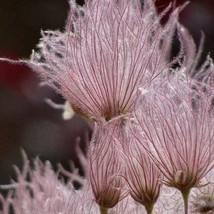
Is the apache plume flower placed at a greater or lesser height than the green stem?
greater

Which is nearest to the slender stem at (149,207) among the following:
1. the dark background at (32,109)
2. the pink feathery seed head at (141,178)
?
the pink feathery seed head at (141,178)

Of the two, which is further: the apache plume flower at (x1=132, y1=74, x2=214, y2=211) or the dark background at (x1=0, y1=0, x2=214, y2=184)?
the dark background at (x1=0, y1=0, x2=214, y2=184)

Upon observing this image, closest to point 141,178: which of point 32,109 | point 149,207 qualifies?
point 149,207

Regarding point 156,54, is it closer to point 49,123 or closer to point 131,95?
point 131,95

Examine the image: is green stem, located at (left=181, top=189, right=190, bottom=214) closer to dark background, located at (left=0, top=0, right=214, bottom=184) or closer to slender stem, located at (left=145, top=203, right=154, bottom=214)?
slender stem, located at (left=145, top=203, right=154, bottom=214)

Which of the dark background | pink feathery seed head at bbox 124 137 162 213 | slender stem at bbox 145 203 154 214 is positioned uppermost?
the dark background

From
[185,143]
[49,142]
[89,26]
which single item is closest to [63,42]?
[89,26]

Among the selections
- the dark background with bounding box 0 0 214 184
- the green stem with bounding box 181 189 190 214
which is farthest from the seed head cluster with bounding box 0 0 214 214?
the dark background with bounding box 0 0 214 184

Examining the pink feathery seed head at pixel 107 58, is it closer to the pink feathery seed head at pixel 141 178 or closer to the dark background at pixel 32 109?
the pink feathery seed head at pixel 141 178
